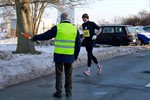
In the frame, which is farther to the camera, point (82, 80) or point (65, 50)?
point (82, 80)

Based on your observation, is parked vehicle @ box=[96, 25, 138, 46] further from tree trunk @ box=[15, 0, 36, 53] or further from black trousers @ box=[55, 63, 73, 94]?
black trousers @ box=[55, 63, 73, 94]

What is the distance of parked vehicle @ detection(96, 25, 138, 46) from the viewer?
83.8 feet

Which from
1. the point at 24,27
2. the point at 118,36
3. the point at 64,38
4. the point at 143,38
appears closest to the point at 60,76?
the point at 64,38

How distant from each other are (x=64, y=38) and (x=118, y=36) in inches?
714

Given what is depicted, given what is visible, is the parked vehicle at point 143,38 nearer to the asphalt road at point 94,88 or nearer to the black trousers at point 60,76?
the asphalt road at point 94,88

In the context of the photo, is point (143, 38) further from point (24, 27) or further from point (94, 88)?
point (94, 88)

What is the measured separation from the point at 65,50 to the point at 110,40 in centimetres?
1830

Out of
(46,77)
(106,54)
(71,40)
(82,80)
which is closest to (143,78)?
(82,80)

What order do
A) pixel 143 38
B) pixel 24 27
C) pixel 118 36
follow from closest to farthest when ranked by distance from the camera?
pixel 24 27
pixel 118 36
pixel 143 38

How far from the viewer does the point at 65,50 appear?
8.01 m

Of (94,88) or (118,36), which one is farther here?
(118,36)

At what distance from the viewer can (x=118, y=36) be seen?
2583 cm

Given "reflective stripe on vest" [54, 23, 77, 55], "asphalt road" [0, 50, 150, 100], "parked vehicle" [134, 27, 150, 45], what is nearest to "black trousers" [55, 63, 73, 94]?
"asphalt road" [0, 50, 150, 100]

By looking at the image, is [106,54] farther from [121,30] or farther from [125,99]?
[125,99]
